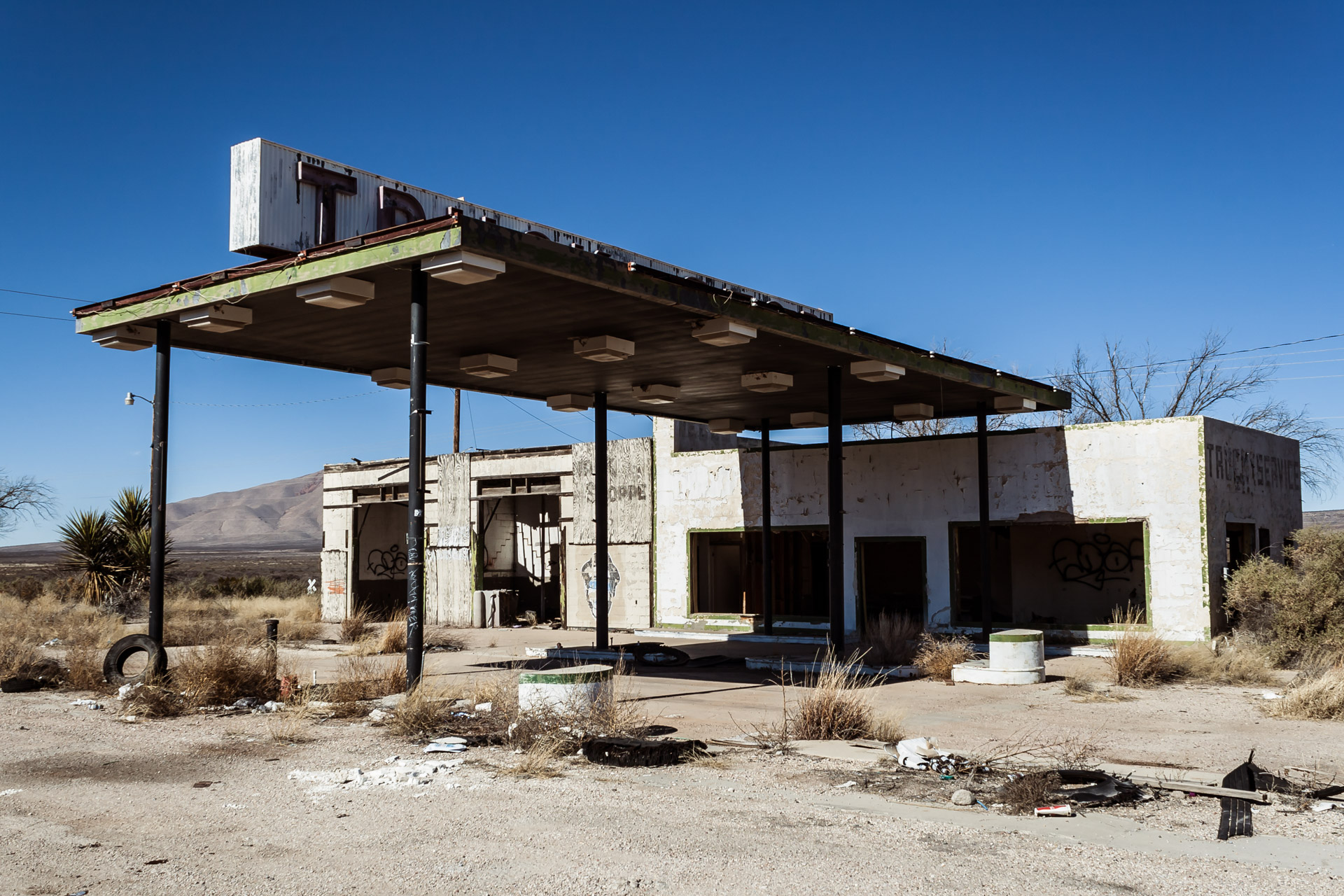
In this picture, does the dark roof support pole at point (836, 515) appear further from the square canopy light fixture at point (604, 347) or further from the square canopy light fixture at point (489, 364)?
the square canopy light fixture at point (489, 364)

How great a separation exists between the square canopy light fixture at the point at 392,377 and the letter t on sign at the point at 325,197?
103 inches

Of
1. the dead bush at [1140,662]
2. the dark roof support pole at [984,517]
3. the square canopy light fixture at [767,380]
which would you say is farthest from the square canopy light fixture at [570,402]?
the dead bush at [1140,662]

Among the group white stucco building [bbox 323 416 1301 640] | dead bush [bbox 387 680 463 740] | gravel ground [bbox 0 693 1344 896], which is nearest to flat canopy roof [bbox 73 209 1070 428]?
white stucco building [bbox 323 416 1301 640]

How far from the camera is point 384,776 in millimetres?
8633

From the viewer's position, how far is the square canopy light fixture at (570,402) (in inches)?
814

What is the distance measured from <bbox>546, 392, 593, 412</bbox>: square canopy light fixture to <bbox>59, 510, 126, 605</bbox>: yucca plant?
57.6 ft

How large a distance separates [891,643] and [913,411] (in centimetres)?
595

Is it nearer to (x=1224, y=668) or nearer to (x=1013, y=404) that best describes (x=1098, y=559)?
(x=1013, y=404)

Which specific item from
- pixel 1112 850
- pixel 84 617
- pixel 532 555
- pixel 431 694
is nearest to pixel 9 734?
pixel 431 694

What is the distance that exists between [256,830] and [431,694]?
462cm

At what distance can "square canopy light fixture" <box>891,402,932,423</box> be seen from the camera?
2183 cm

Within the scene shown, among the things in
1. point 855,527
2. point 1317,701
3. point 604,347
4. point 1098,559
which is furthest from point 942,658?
point 1098,559

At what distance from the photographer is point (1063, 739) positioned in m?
10.5

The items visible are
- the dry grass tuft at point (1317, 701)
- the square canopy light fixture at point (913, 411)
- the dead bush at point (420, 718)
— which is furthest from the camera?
the square canopy light fixture at point (913, 411)
